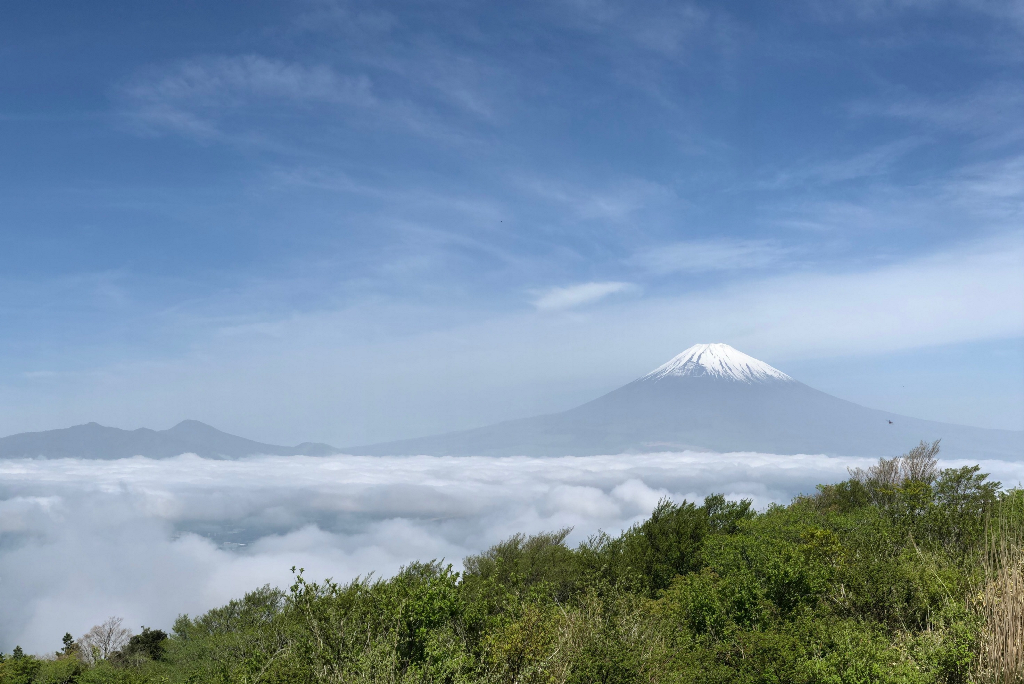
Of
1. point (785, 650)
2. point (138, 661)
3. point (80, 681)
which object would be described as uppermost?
point (785, 650)

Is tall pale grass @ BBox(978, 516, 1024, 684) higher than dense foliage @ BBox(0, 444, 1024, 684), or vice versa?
tall pale grass @ BBox(978, 516, 1024, 684)

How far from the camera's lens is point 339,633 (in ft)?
48.5

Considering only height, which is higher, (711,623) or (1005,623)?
(1005,623)

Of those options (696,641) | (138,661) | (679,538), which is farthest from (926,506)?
(138,661)

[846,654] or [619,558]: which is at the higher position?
[846,654]

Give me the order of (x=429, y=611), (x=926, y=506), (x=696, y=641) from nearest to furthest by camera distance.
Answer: (x=429, y=611) < (x=696, y=641) < (x=926, y=506)

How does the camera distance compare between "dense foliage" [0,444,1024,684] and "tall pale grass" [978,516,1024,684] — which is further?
"dense foliage" [0,444,1024,684]

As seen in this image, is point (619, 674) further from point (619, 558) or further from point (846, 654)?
point (619, 558)

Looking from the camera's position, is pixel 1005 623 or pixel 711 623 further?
pixel 711 623

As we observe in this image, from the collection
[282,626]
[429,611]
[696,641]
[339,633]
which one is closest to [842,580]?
[696,641]

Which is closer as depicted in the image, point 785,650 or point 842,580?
point 785,650

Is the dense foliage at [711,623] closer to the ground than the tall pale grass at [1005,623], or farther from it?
closer to the ground

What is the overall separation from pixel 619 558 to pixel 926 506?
14182mm

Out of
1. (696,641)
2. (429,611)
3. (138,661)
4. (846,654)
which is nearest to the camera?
(846,654)
